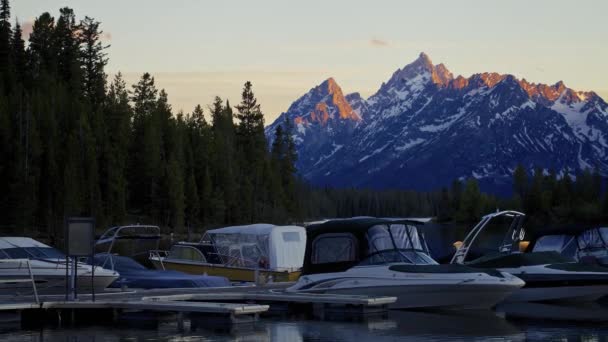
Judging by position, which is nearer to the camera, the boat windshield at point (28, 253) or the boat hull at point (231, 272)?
the boat windshield at point (28, 253)

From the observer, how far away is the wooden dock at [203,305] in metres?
26.4

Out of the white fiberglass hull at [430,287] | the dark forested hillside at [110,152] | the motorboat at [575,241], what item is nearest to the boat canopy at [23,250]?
the white fiberglass hull at [430,287]

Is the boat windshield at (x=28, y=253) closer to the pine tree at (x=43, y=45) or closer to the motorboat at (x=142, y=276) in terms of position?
the motorboat at (x=142, y=276)

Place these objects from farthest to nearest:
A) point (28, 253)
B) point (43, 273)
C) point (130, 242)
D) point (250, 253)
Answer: point (130, 242) < point (250, 253) < point (28, 253) < point (43, 273)

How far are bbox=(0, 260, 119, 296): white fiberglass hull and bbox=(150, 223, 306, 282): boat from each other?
771 cm

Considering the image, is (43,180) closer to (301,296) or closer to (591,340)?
(301,296)

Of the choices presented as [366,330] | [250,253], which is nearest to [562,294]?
[366,330]

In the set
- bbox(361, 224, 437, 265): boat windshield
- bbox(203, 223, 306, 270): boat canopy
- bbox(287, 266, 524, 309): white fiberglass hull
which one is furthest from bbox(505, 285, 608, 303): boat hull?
bbox(203, 223, 306, 270): boat canopy

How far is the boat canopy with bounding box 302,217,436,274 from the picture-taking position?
1186 inches

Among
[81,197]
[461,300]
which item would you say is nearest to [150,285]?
Result: [461,300]

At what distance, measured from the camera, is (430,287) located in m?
29.1

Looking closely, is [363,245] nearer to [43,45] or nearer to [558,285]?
[558,285]

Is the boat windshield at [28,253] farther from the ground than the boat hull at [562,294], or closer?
farther from the ground

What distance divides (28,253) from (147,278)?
187 inches
